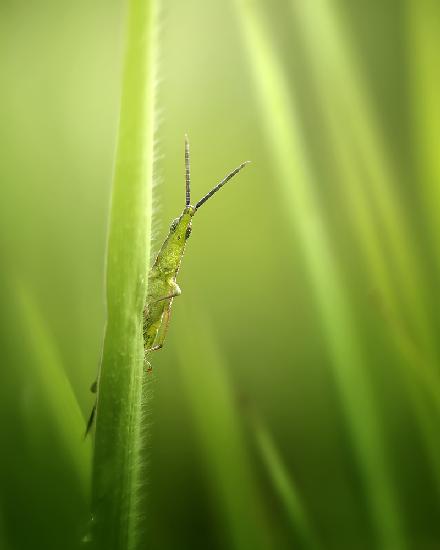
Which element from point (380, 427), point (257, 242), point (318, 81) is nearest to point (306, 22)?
point (318, 81)

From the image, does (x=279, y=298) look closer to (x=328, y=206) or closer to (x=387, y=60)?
(x=328, y=206)

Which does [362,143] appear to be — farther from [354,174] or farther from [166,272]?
[166,272]

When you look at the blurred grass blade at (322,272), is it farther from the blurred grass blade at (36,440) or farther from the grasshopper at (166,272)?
the blurred grass blade at (36,440)

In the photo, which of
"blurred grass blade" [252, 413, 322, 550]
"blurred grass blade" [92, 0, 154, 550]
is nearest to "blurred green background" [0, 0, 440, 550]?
"blurred grass blade" [252, 413, 322, 550]

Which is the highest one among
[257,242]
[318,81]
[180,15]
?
[180,15]

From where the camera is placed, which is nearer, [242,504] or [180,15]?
[242,504]

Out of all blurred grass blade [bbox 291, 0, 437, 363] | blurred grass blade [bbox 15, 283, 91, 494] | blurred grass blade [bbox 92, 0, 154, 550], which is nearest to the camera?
blurred grass blade [bbox 92, 0, 154, 550]

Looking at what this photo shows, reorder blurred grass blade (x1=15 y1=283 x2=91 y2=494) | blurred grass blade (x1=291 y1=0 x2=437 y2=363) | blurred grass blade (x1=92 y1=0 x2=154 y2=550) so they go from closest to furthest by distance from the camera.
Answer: blurred grass blade (x1=92 y1=0 x2=154 y2=550) < blurred grass blade (x1=15 y1=283 x2=91 y2=494) < blurred grass blade (x1=291 y1=0 x2=437 y2=363)

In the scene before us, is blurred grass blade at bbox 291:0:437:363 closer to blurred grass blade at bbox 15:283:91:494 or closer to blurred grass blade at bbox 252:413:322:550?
blurred grass blade at bbox 252:413:322:550

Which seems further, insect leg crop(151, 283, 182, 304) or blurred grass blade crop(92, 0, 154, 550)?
insect leg crop(151, 283, 182, 304)
